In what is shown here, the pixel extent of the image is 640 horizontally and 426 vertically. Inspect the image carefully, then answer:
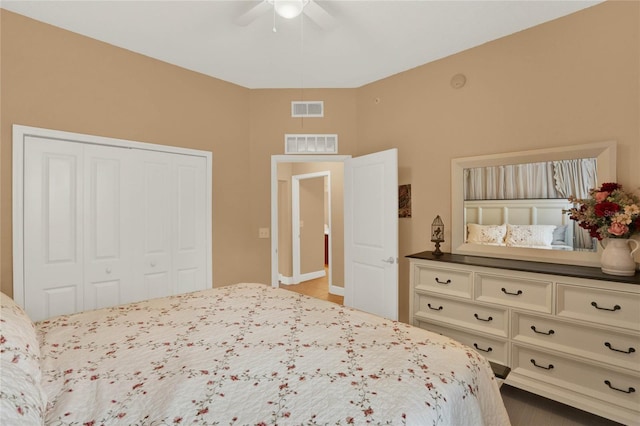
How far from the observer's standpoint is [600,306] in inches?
78.2

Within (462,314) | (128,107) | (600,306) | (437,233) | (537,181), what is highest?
(128,107)

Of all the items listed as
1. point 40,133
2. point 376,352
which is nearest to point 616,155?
point 376,352

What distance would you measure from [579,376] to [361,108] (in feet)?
10.0

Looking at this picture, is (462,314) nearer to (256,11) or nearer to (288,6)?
(288,6)

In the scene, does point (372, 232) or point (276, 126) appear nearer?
point (372, 232)

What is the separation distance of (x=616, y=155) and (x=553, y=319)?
1183 millimetres

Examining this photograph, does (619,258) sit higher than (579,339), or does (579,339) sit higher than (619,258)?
(619,258)

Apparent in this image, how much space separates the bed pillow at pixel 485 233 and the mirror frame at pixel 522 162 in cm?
5

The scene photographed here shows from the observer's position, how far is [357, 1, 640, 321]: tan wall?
224 centimetres

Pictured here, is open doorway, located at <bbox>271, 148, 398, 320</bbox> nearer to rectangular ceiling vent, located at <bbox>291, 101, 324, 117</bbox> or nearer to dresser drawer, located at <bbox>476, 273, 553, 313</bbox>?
rectangular ceiling vent, located at <bbox>291, 101, 324, 117</bbox>

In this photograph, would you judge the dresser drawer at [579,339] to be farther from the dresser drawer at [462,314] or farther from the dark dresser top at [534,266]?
the dark dresser top at [534,266]

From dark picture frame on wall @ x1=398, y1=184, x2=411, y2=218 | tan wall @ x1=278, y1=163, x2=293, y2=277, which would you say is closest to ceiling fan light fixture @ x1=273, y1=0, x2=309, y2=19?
dark picture frame on wall @ x1=398, y1=184, x2=411, y2=218

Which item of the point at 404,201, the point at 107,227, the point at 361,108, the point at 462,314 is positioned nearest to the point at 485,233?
the point at 462,314

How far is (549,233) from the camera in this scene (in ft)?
8.32
